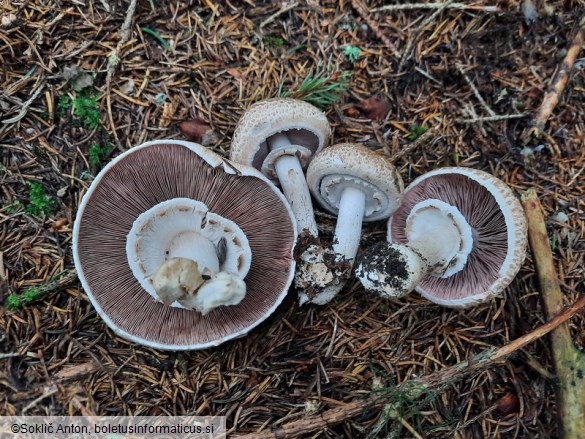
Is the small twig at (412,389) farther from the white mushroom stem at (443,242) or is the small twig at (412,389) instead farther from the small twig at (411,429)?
the white mushroom stem at (443,242)

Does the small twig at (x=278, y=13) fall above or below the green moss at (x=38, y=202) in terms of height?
above

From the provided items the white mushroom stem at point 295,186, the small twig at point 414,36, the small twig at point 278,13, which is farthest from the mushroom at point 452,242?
the small twig at point 278,13

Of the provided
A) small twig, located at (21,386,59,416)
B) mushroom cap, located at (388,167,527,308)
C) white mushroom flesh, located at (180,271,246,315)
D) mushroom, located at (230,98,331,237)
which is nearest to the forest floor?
small twig, located at (21,386,59,416)

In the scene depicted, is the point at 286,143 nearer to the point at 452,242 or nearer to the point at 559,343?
the point at 452,242

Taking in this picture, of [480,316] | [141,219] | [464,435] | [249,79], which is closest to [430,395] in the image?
[464,435]

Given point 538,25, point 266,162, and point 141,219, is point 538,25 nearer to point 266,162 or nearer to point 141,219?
point 266,162

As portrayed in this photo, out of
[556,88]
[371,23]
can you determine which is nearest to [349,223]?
[371,23]
